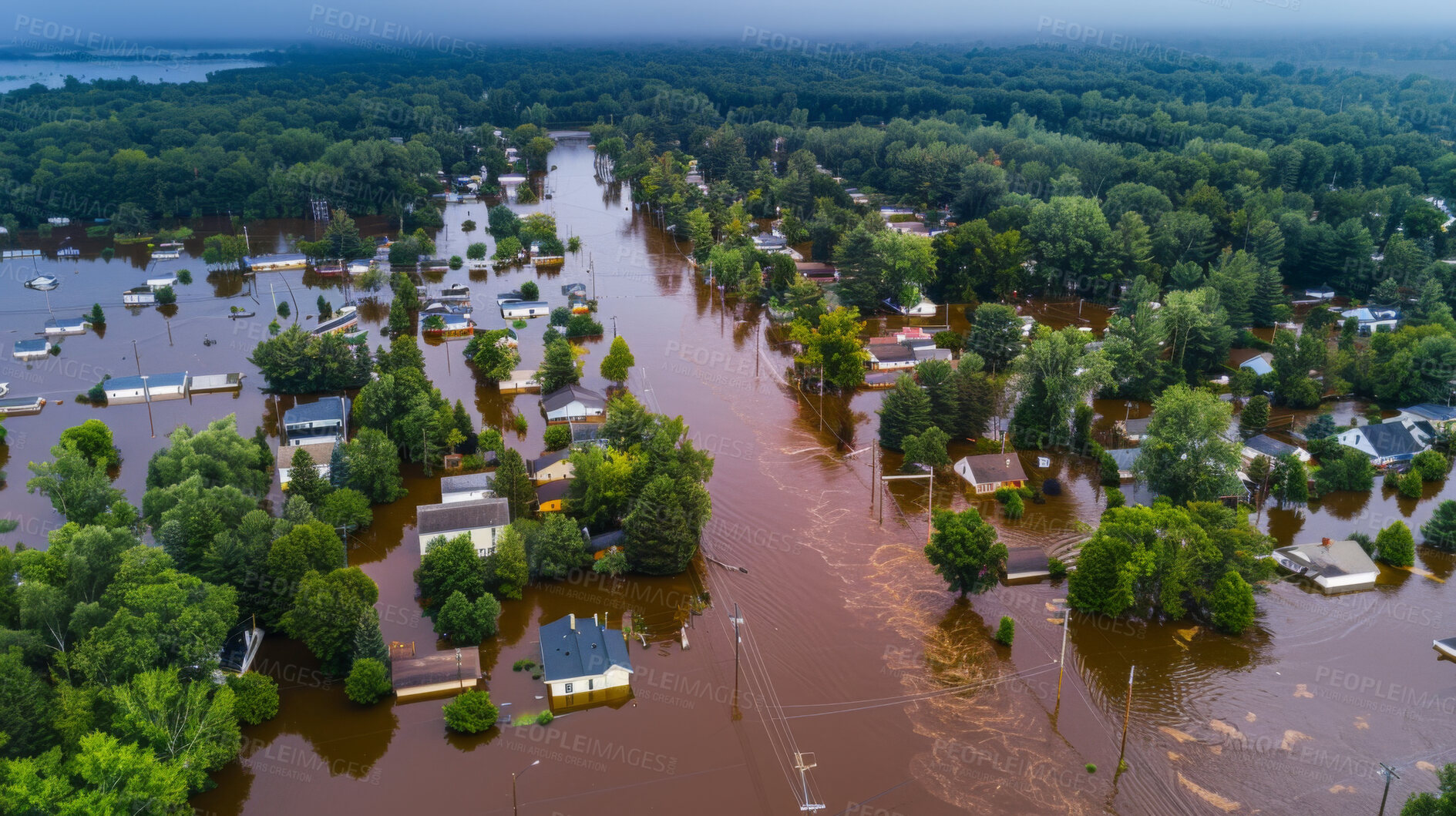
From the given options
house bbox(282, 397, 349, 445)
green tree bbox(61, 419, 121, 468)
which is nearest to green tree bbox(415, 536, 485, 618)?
house bbox(282, 397, 349, 445)

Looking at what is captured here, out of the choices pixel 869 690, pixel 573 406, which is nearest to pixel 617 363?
pixel 573 406

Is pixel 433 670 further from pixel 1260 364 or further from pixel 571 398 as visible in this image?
pixel 1260 364

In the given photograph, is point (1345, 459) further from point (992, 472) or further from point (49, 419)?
point (49, 419)

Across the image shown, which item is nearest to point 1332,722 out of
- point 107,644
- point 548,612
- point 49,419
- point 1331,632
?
point 1331,632

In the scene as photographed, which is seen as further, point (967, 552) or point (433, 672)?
point (967, 552)

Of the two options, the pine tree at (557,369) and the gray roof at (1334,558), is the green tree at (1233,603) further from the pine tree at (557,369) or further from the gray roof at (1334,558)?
the pine tree at (557,369)

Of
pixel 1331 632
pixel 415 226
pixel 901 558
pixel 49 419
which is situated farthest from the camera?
pixel 415 226
